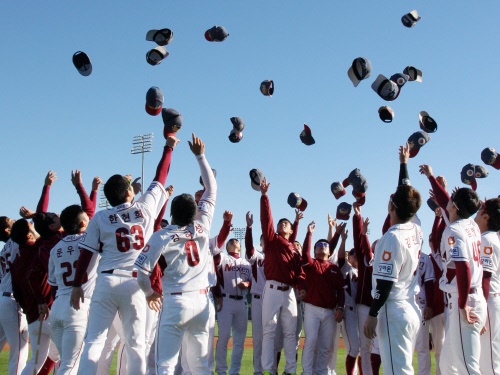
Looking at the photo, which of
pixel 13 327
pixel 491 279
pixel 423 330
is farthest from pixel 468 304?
pixel 13 327

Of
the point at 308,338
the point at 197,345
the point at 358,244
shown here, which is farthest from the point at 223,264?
the point at 197,345

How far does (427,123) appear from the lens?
10406mm

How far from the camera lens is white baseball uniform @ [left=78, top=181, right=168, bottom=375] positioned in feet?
17.8

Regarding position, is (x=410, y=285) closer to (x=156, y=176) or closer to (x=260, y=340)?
(x=156, y=176)

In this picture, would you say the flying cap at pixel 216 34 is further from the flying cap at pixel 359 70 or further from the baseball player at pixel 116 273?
the baseball player at pixel 116 273

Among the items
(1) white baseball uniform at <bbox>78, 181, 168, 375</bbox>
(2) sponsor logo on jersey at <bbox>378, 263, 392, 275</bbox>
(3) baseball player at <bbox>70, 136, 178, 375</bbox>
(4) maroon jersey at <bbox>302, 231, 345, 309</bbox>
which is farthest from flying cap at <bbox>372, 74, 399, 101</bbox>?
(1) white baseball uniform at <bbox>78, 181, 168, 375</bbox>

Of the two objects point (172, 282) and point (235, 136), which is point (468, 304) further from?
point (235, 136)

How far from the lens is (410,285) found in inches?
213

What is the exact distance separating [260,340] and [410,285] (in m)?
4.35

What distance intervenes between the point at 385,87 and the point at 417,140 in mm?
1068

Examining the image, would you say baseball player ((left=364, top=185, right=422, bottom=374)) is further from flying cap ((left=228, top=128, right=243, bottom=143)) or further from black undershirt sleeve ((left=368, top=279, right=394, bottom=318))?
flying cap ((left=228, top=128, right=243, bottom=143))

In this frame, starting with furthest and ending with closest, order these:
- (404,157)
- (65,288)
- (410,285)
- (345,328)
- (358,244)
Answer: (345,328)
(358,244)
(404,157)
(65,288)
(410,285)

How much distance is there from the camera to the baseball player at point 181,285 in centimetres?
532

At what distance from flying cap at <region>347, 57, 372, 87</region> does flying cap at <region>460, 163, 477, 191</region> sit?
9.16 ft
